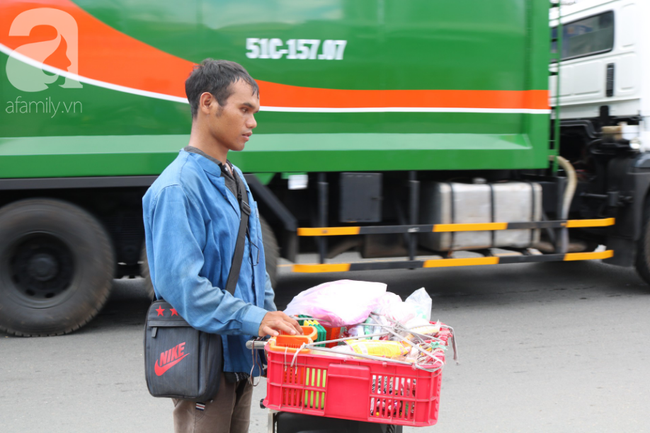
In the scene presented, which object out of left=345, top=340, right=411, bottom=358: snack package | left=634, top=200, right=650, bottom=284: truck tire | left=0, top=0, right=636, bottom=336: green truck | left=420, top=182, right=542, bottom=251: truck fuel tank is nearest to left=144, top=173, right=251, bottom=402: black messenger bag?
left=345, top=340, right=411, bottom=358: snack package

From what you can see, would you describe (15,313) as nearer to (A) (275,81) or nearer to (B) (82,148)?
(B) (82,148)

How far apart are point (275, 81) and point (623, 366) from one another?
3.33m

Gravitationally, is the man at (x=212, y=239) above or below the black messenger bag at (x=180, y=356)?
above

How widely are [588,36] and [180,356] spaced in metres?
6.36

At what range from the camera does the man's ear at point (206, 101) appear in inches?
75.7

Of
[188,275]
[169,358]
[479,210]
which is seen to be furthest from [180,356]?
[479,210]

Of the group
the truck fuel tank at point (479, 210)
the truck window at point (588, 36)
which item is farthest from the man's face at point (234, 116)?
the truck window at point (588, 36)

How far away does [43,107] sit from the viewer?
16.1ft

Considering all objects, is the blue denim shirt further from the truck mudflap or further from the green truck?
the truck mudflap

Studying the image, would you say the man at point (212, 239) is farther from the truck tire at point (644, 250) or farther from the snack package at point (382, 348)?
the truck tire at point (644, 250)

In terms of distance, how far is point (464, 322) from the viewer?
558cm

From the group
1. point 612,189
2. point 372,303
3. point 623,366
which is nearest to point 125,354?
point 372,303

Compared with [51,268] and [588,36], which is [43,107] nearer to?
[51,268]
